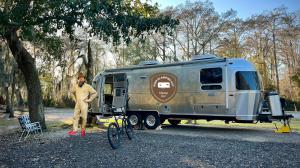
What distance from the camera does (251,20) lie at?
3884 cm

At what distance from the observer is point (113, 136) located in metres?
9.95

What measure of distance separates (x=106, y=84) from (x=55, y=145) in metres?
7.36

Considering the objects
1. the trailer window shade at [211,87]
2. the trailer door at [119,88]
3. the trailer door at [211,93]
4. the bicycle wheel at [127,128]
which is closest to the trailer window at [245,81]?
the trailer door at [211,93]

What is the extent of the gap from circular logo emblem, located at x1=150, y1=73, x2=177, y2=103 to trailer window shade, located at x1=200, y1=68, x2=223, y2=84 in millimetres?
1356

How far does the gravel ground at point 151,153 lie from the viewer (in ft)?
25.1

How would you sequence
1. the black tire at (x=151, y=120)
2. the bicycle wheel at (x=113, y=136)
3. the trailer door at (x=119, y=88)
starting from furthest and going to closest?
the trailer door at (x=119, y=88)
the black tire at (x=151, y=120)
the bicycle wheel at (x=113, y=136)

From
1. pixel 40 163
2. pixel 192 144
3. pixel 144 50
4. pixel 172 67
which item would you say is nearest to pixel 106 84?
pixel 172 67

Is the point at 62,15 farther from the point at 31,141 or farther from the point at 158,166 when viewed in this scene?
the point at 158,166

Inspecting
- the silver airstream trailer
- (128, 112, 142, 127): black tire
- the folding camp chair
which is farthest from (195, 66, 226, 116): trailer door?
the folding camp chair

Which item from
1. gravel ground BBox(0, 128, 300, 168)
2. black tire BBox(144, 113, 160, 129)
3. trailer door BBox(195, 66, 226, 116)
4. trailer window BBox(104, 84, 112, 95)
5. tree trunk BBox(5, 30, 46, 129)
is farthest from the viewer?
trailer window BBox(104, 84, 112, 95)

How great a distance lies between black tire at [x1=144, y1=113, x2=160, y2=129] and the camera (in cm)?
1573

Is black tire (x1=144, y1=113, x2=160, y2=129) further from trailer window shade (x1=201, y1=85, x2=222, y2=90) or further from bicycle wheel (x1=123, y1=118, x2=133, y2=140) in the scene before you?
bicycle wheel (x1=123, y1=118, x2=133, y2=140)

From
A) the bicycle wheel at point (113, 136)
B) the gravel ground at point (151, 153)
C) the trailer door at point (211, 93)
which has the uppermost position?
the trailer door at point (211, 93)

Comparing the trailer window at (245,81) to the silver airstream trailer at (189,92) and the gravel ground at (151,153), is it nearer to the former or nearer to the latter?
the silver airstream trailer at (189,92)
